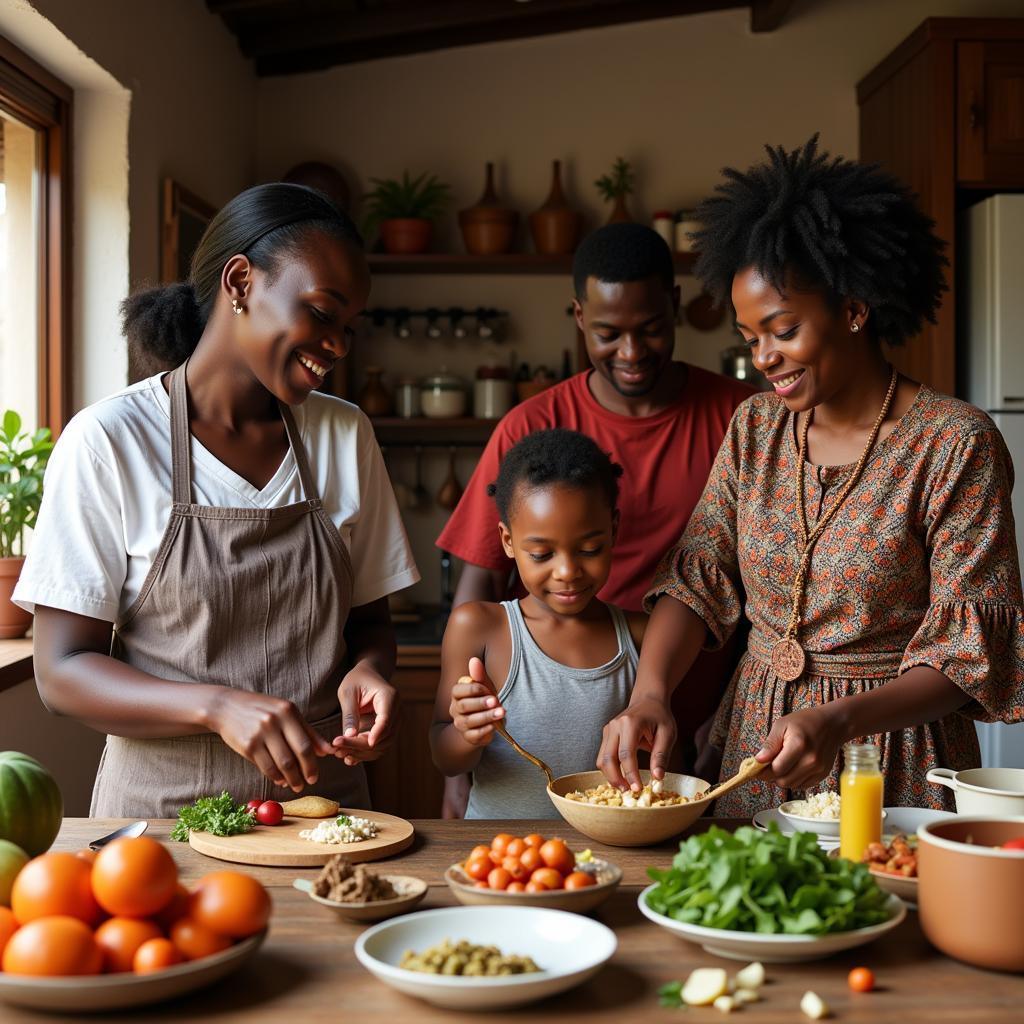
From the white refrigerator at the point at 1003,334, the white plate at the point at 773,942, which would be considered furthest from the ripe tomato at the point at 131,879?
the white refrigerator at the point at 1003,334

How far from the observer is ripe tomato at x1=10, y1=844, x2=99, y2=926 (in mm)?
1029

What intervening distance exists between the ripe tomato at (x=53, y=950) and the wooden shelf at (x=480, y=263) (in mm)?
3508

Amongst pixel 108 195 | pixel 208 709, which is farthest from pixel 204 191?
pixel 208 709

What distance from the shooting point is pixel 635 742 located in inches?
64.0

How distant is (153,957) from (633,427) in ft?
4.80

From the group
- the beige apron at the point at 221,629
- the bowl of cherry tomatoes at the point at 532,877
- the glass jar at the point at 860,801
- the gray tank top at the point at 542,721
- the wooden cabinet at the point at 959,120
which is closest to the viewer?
the bowl of cherry tomatoes at the point at 532,877

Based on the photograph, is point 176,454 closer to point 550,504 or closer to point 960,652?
point 550,504

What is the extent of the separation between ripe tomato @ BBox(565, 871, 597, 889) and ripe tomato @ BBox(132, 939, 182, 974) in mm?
401

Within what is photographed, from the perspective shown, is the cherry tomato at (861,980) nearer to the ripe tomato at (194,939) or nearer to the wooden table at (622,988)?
the wooden table at (622,988)

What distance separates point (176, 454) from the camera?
1708 millimetres

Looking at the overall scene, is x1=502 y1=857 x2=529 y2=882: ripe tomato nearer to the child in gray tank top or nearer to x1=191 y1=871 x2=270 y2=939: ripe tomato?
x1=191 y1=871 x2=270 y2=939: ripe tomato

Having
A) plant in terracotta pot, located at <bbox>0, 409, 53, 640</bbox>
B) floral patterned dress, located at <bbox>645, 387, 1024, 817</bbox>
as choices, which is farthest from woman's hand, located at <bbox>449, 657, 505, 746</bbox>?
plant in terracotta pot, located at <bbox>0, 409, 53, 640</bbox>

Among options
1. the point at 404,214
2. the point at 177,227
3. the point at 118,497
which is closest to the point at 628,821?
the point at 118,497

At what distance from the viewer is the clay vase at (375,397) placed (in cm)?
441
